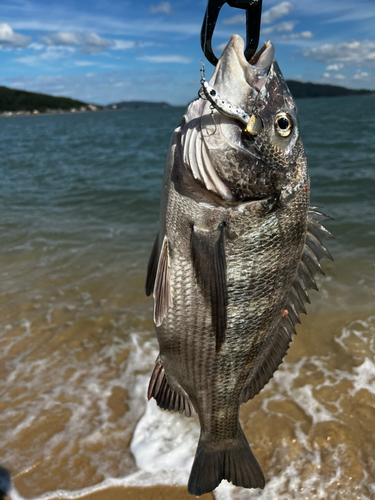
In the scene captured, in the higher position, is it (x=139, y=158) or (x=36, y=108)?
(x=36, y=108)

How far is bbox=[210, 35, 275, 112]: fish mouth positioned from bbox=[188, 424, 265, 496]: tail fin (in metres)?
2.42

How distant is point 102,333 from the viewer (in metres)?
5.80

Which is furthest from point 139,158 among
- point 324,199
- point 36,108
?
point 36,108

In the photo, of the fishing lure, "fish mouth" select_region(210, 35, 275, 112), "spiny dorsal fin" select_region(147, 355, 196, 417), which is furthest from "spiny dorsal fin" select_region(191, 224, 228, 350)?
"spiny dorsal fin" select_region(147, 355, 196, 417)

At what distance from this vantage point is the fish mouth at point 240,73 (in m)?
2.14

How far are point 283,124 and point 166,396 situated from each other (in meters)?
2.14

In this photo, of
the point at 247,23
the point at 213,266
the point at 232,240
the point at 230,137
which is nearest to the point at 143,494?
the point at 213,266

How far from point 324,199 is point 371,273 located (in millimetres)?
4673

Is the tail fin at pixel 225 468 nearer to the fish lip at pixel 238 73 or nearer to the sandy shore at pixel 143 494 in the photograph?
the sandy shore at pixel 143 494

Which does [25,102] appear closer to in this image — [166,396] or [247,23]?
[166,396]

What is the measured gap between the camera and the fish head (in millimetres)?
2164

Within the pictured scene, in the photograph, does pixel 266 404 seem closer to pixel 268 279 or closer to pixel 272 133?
pixel 268 279

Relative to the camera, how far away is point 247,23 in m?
2.00

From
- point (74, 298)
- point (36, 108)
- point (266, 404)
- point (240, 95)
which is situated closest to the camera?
point (240, 95)
